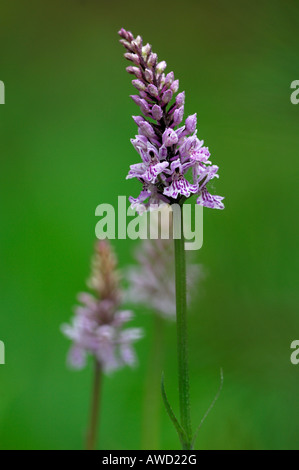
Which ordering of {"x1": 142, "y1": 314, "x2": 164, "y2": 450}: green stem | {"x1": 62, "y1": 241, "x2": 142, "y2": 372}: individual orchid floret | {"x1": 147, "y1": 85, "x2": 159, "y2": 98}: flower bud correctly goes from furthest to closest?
{"x1": 142, "y1": 314, "x2": 164, "y2": 450}: green stem
{"x1": 62, "y1": 241, "x2": 142, "y2": 372}: individual orchid floret
{"x1": 147, "y1": 85, "x2": 159, "y2": 98}: flower bud

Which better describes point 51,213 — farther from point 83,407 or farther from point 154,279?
point 154,279

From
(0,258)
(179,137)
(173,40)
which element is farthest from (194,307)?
(173,40)

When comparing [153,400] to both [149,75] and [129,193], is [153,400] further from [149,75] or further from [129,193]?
[129,193]

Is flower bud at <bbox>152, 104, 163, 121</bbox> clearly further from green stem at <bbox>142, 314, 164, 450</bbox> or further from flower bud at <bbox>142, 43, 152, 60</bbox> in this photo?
green stem at <bbox>142, 314, 164, 450</bbox>

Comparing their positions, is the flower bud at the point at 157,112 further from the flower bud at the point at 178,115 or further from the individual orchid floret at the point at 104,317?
the individual orchid floret at the point at 104,317

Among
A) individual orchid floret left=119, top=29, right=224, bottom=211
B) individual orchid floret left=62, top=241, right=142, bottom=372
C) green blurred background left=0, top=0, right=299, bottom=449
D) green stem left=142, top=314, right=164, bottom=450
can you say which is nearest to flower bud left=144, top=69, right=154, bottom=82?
individual orchid floret left=119, top=29, right=224, bottom=211

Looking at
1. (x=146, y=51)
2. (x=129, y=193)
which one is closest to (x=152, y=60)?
(x=146, y=51)
